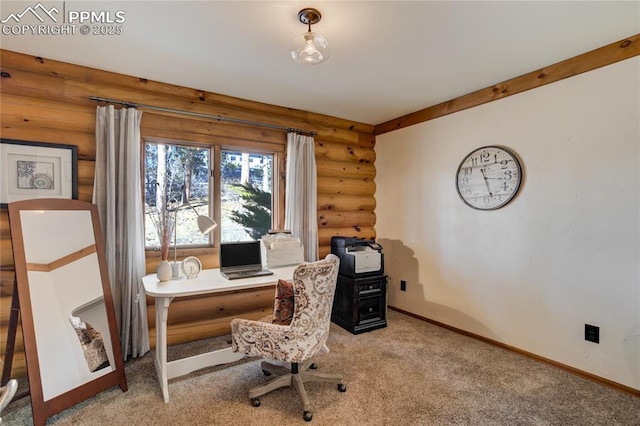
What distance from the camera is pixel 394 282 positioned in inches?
162

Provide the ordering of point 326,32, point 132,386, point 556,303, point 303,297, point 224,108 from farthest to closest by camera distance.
Answer: point 224,108 < point 556,303 < point 132,386 < point 326,32 < point 303,297

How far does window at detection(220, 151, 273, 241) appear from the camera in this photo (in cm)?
331

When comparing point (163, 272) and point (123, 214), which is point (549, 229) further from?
point (123, 214)

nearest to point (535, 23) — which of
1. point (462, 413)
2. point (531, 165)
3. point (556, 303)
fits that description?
point (531, 165)

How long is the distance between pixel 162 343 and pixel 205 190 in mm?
1536

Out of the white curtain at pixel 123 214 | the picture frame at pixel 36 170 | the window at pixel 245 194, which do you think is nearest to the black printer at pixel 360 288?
the window at pixel 245 194

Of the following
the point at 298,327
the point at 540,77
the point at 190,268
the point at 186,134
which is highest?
the point at 540,77

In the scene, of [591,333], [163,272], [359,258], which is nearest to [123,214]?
[163,272]

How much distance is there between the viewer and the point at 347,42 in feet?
7.34

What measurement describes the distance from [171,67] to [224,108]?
2.28 feet

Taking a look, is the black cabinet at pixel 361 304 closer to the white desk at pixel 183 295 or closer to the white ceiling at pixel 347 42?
the white desk at pixel 183 295

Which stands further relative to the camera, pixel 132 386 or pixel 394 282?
pixel 394 282

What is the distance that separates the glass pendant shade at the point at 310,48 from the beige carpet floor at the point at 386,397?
7.51 ft

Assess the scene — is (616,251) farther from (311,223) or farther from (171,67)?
(171,67)
